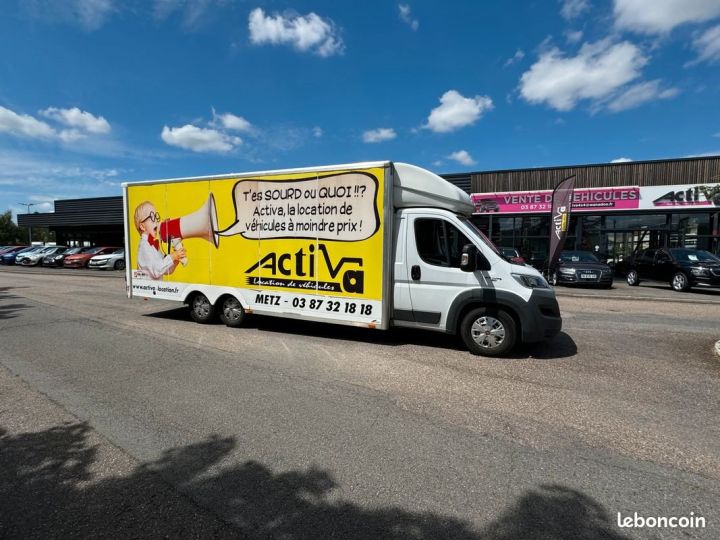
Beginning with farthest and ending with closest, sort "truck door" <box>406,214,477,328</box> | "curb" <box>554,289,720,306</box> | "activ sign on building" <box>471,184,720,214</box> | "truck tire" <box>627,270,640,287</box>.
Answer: "activ sign on building" <box>471,184,720,214</box>, "truck tire" <box>627,270,640,287</box>, "curb" <box>554,289,720,306</box>, "truck door" <box>406,214,477,328</box>

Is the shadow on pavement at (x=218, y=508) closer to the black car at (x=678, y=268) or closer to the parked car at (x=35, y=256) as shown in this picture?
the black car at (x=678, y=268)

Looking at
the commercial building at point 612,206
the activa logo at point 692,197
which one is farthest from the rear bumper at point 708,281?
the activa logo at point 692,197

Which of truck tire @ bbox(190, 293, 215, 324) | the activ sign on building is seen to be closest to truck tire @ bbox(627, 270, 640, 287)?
the activ sign on building

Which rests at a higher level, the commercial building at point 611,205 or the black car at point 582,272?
the commercial building at point 611,205

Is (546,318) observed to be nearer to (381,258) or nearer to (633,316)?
(381,258)

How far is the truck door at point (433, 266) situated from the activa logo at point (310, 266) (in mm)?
832

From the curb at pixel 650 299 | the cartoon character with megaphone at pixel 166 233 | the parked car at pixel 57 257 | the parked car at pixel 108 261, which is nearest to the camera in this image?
the cartoon character with megaphone at pixel 166 233

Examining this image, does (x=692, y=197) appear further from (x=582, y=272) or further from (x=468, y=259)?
(x=468, y=259)

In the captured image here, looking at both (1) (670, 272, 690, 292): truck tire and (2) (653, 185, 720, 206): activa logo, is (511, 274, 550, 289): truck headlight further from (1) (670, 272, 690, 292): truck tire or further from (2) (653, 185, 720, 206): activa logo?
(2) (653, 185, 720, 206): activa logo

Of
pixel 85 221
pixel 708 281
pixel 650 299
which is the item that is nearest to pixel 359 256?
pixel 650 299

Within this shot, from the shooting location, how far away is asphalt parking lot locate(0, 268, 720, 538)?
2.42 meters

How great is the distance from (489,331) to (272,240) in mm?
3868

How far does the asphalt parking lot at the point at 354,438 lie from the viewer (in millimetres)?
2416

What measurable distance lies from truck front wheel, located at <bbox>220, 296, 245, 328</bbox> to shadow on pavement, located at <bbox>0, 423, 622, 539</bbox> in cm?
457
